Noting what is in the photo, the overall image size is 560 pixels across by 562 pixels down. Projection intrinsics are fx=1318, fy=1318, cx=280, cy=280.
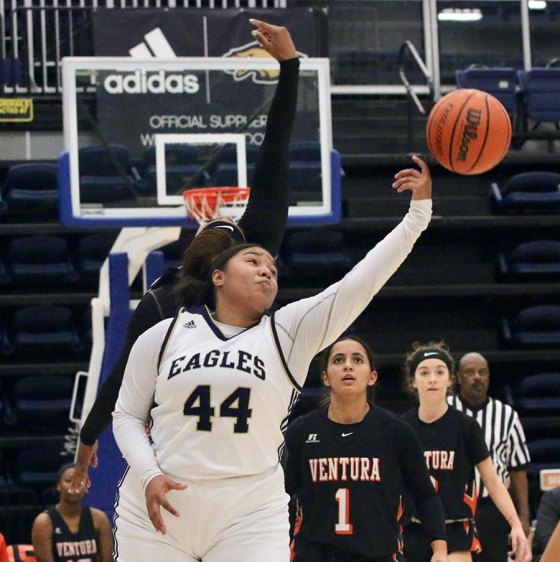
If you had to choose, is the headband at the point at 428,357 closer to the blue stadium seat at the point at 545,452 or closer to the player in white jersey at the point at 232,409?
the player in white jersey at the point at 232,409

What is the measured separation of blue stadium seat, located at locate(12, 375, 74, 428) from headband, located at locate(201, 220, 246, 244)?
24.5ft

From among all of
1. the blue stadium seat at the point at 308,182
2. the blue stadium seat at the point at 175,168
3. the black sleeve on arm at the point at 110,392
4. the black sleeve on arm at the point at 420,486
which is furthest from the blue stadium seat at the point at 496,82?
the black sleeve on arm at the point at 110,392

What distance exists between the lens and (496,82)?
13.8m

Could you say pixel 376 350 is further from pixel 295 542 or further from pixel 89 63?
pixel 295 542

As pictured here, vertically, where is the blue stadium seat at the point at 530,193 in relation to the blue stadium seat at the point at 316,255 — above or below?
above

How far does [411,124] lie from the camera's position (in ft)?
44.4

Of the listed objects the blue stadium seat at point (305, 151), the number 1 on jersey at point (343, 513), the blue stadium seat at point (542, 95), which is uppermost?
the blue stadium seat at point (542, 95)

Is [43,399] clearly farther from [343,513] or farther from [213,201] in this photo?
[343,513]

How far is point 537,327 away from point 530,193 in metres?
1.45

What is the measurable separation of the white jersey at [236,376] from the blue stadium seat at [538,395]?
849 cm

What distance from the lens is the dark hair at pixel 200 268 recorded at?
167 inches

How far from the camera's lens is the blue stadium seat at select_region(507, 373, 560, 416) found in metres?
12.2

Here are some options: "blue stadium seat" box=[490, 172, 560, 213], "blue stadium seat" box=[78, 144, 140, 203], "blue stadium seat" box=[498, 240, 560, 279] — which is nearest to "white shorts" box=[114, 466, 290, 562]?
"blue stadium seat" box=[78, 144, 140, 203]

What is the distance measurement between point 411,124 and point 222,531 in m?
10.1
